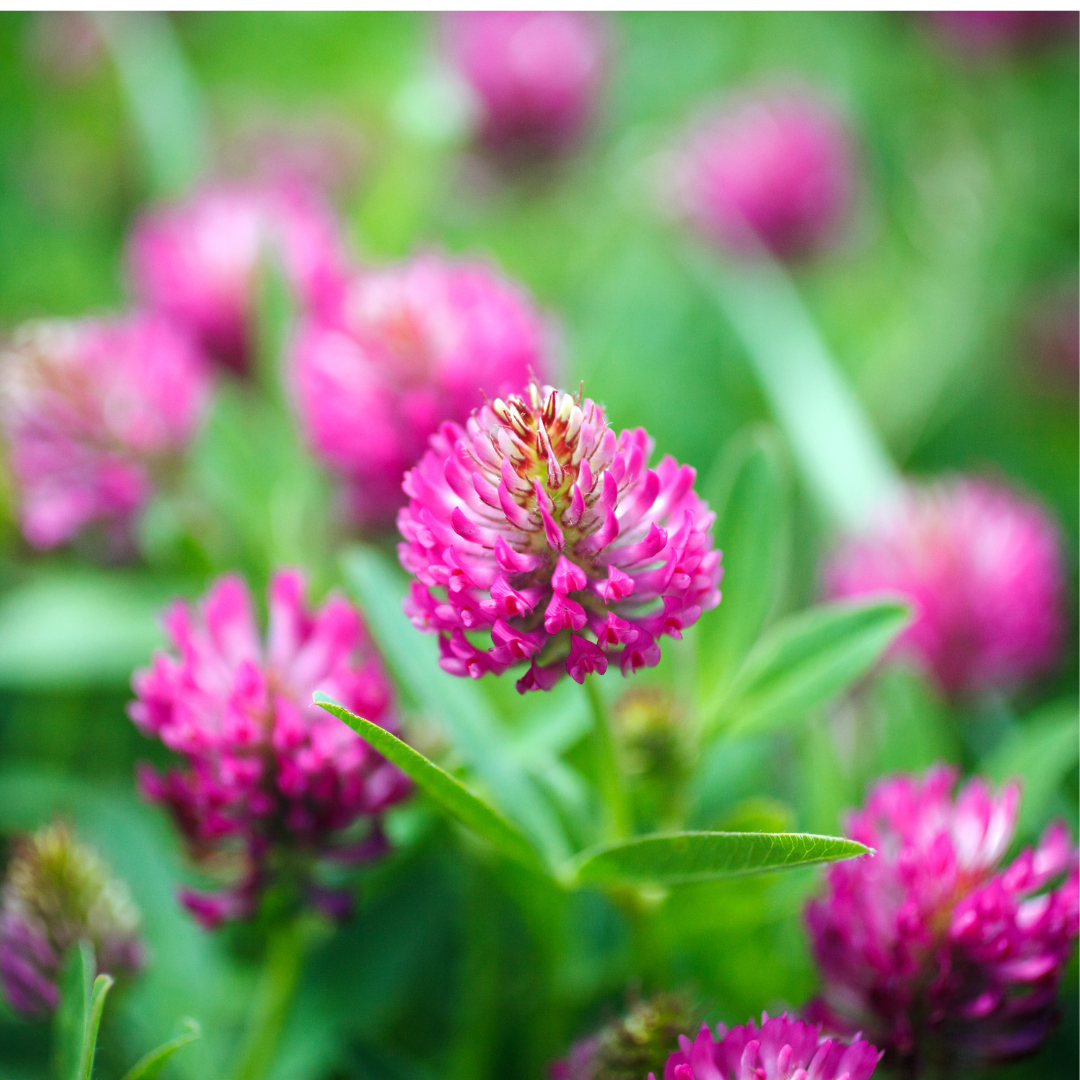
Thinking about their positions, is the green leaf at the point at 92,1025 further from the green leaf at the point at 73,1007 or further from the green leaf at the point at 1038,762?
the green leaf at the point at 1038,762

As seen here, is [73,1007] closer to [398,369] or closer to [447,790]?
[447,790]

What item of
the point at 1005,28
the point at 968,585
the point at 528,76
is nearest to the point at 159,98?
the point at 528,76

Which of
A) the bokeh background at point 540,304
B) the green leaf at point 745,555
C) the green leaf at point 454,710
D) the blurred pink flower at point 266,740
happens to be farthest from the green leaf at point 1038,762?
the blurred pink flower at point 266,740

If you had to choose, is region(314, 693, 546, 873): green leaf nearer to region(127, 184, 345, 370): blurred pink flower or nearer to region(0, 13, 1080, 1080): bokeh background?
region(0, 13, 1080, 1080): bokeh background

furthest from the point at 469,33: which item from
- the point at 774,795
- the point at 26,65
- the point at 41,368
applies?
the point at 774,795

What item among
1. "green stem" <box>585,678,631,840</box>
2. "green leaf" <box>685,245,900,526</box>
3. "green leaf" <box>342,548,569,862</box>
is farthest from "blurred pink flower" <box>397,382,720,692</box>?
"green leaf" <box>685,245,900,526</box>

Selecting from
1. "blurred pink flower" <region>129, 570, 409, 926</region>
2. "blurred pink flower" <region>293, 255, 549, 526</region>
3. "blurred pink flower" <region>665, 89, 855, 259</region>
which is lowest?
"blurred pink flower" <region>129, 570, 409, 926</region>

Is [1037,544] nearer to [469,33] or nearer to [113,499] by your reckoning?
[113,499]
